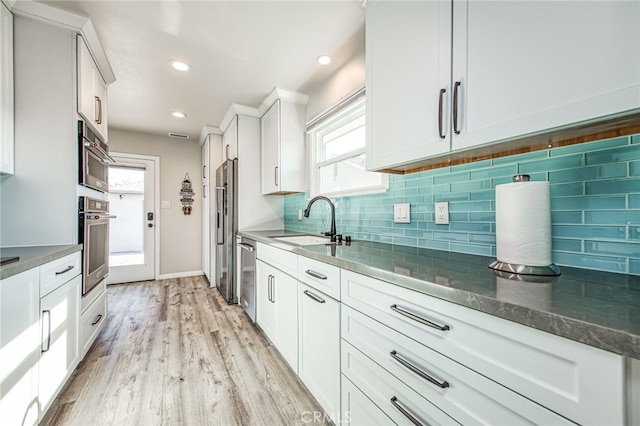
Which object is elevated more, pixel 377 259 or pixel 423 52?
pixel 423 52

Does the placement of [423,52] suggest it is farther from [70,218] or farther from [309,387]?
[70,218]

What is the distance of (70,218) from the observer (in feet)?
5.83

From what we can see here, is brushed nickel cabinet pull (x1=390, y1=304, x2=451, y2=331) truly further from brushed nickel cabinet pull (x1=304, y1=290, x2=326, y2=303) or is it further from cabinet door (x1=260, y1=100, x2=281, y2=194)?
cabinet door (x1=260, y1=100, x2=281, y2=194)

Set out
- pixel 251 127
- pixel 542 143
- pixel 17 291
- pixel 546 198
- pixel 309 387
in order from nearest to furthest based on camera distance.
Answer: pixel 546 198 → pixel 542 143 → pixel 17 291 → pixel 309 387 → pixel 251 127

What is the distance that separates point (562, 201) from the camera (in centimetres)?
101

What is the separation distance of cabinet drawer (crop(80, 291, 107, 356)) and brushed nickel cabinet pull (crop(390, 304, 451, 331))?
212 cm

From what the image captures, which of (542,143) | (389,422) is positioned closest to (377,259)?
(389,422)

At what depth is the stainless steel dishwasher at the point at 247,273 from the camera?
2.53 m

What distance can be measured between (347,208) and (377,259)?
107 centimetres

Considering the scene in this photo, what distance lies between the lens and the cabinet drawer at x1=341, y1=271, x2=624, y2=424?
0.50 metres

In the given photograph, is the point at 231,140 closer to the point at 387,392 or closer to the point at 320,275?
the point at 320,275

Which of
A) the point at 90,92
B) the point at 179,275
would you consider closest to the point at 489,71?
the point at 90,92

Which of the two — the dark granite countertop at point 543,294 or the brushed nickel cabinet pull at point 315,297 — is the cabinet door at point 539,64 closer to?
the dark granite countertop at point 543,294

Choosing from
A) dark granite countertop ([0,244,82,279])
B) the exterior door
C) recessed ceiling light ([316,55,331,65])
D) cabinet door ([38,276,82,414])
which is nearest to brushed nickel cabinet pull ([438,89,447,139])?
recessed ceiling light ([316,55,331,65])
